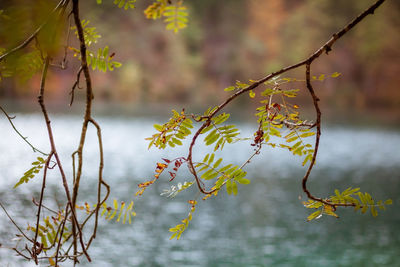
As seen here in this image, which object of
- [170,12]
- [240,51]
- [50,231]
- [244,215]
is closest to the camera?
[170,12]

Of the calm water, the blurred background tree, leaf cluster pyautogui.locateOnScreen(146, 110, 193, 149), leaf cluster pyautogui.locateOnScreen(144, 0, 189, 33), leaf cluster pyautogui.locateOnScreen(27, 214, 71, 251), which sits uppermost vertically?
the blurred background tree

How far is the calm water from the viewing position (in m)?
14.2

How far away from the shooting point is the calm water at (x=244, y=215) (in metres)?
14.2

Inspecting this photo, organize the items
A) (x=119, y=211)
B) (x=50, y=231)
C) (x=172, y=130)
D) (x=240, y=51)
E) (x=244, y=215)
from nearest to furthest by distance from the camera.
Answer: (x=172, y=130)
(x=119, y=211)
(x=50, y=231)
(x=244, y=215)
(x=240, y=51)

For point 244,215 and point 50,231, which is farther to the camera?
point 244,215

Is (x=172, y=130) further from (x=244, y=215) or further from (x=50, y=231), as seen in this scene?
(x=244, y=215)

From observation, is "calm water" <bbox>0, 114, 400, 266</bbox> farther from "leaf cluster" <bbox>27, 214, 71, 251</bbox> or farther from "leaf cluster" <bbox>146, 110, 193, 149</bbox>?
"leaf cluster" <bbox>146, 110, 193, 149</bbox>

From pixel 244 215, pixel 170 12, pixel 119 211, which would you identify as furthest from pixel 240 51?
pixel 170 12

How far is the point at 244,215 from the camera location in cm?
1958

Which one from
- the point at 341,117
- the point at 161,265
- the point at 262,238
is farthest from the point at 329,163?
the point at 341,117

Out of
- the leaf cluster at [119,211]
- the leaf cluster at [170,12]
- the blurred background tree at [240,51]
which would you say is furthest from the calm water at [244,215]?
the blurred background tree at [240,51]

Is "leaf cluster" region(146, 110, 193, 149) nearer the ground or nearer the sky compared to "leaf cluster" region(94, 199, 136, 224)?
nearer the sky

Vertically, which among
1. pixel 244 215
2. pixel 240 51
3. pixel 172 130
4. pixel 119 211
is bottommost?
pixel 119 211

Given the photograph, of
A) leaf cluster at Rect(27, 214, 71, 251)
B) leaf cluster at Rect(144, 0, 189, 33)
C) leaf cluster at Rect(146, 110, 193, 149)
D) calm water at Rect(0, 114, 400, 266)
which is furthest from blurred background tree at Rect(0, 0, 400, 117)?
leaf cluster at Rect(144, 0, 189, 33)
